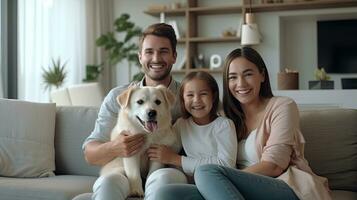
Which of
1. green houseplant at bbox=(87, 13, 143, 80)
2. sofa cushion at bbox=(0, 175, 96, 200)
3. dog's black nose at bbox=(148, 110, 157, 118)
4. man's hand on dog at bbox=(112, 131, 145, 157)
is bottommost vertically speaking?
sofa cushion at bbox=(0, 175, 96, 200)

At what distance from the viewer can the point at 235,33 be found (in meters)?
6.02

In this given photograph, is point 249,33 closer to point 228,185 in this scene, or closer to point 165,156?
point 165,156

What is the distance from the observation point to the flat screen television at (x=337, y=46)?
584cm

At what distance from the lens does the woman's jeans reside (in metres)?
1.58

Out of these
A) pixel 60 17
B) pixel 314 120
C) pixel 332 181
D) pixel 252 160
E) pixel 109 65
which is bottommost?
pixel 332 181

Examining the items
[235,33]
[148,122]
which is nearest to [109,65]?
[235,33]

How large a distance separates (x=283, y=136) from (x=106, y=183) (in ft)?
2.32

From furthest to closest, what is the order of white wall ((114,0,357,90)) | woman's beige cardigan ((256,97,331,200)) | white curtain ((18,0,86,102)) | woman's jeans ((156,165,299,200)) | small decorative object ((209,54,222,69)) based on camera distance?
small decorative object ((209,54,222,69)), white wall ((114,0,357,90)), white curtain ((18,0,86,102)), woman's beige cardigan ((256,97,331,200)), woman's jeans ((156,165,299,200))

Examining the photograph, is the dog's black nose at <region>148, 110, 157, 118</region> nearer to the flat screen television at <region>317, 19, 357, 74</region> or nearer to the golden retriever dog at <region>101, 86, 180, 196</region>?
the golden retriever dog at <region>101, 86, 180, 196</region>

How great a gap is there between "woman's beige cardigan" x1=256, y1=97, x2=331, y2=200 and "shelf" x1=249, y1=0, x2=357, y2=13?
12.8 ft

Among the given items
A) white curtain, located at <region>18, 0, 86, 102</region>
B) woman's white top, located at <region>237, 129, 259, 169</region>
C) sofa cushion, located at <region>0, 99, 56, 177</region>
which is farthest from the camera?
white curtain, located at <region>18, 0, 86, 102</region>

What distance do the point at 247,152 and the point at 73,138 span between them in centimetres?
107

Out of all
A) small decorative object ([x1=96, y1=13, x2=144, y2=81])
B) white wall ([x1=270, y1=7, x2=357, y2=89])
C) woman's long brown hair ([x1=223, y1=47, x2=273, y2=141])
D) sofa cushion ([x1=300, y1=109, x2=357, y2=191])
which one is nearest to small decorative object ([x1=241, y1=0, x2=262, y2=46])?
white wall ([x1=270, y1=7, x2=357, y2=89])

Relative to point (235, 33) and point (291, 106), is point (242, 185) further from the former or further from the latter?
point (235, 33)
